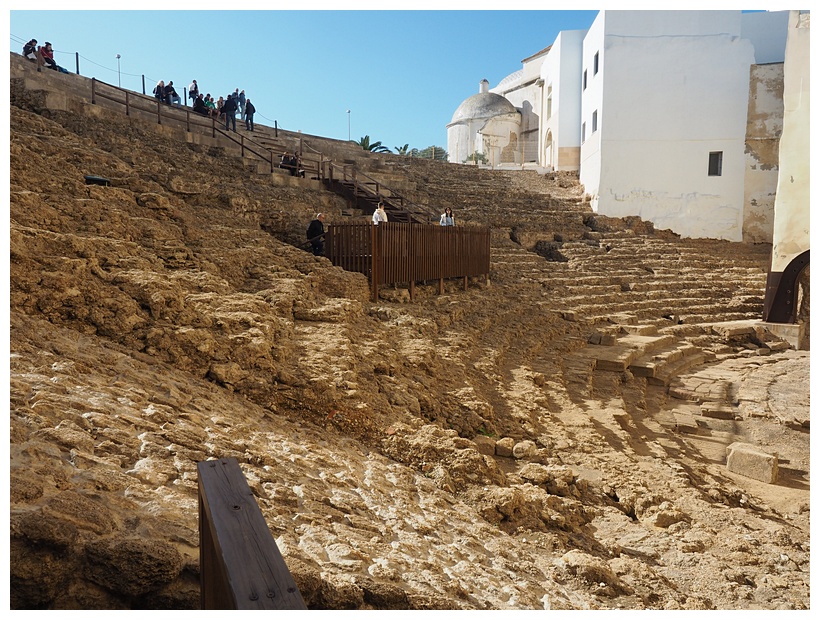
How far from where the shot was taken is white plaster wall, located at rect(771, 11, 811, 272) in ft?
49.3

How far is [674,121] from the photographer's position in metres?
22.2

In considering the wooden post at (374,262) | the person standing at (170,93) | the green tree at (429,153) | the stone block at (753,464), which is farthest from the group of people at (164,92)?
the green tree at (429,153)

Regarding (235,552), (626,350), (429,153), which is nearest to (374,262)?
(626,350)

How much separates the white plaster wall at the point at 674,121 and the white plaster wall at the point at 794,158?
639cm

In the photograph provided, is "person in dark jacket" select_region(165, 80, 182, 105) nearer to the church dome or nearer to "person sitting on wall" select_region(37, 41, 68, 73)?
"person sitting on wall" select_region(37, 41, 68, 73)

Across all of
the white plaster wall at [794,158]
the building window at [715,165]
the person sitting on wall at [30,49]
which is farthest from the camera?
the building window at [715,165]

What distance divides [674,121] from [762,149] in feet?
10.7

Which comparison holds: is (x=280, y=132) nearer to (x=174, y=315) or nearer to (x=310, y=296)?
(x=310, y=296)

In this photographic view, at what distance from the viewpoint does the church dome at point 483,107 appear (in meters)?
37.2

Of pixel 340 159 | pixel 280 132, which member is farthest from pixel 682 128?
pixel 280 132

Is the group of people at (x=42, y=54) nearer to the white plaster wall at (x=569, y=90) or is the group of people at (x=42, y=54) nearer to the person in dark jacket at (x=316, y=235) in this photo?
the person in dark jacket at (x=316, y=235)

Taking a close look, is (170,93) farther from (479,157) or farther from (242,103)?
(479,157)

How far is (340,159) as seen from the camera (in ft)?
70.5

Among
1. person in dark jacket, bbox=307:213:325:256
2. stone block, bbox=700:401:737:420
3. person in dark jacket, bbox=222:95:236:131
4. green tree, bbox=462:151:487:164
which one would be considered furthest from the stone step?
green tree, bbox=462:151:487:164
